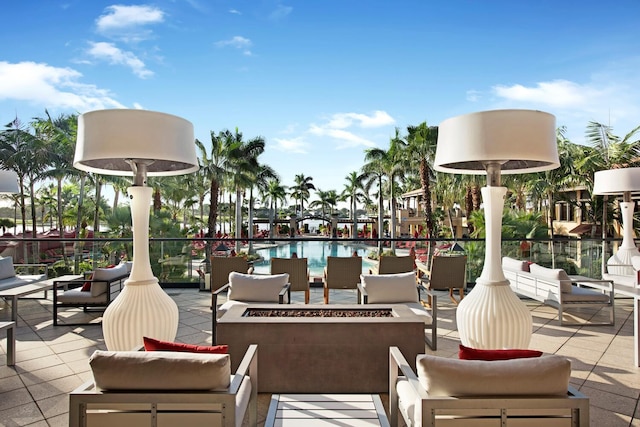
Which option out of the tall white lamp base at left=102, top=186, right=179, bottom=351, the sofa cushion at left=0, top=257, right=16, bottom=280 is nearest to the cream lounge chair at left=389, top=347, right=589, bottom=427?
the tall white lamp base at left=102, top=186, right=179, bottom=351

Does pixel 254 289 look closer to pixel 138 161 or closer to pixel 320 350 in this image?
pixel 320 350

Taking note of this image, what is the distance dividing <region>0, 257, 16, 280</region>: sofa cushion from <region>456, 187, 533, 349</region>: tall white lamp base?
5.81m

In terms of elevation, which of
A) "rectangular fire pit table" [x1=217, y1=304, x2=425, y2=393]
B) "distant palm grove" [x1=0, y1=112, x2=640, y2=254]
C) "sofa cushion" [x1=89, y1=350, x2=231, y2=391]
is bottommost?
Answer: "rectangular fire pit table" [x1=217, y1=304, x2=425, y2=393]

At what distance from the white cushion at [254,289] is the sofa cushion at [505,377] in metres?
2.75

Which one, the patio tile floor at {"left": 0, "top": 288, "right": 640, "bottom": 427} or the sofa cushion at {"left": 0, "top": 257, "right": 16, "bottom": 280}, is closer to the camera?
the patio tile floor at {"left": 0, "top": 288, "right": 640, "bottom": 427}

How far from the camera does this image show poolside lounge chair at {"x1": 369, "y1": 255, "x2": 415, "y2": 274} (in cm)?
555

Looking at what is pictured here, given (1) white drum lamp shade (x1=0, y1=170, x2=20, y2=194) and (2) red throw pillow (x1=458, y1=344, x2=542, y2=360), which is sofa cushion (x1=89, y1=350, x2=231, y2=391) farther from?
(1) white drum lamp shade (x1=0, y1=170, x2=20, y2=194)

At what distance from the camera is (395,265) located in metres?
5.59

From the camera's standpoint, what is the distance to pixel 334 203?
57219mm

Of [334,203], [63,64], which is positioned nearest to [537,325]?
[63,64]

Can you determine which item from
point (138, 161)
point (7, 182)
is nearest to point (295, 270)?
point (138, 161)

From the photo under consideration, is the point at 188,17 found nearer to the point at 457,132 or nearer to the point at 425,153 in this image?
the point at 457,132

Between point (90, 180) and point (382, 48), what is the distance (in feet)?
63.2

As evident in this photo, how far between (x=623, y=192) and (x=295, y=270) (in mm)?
5536
